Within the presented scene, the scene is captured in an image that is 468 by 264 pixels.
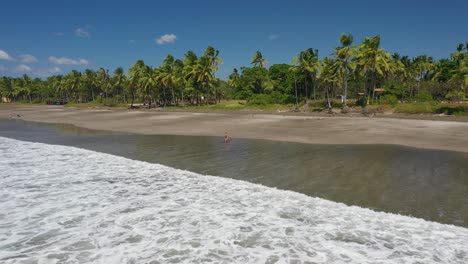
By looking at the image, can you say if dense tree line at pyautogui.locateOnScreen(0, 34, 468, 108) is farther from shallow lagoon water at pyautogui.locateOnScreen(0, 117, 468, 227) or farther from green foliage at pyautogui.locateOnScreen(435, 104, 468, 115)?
shallow lagoon water at pyautogui.locateOnScreen(0, 117, 468, 227)

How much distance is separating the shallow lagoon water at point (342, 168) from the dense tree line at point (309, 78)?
27.4 meters

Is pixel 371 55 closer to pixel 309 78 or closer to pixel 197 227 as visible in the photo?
pixel 309 78

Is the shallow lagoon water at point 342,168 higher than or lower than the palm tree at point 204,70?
lower

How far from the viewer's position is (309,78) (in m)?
61.4

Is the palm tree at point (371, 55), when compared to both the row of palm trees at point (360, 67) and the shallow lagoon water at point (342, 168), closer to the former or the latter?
the row of palm trees at point (360, 67)

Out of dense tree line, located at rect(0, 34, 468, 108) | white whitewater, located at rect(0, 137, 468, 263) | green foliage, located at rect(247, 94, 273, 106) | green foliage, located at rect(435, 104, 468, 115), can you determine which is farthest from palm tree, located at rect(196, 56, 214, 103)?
white whitewater, located at rect(0, 137, 468, 263)

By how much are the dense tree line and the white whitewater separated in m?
35.8

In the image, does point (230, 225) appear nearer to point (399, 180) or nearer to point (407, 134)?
point (399, 180)

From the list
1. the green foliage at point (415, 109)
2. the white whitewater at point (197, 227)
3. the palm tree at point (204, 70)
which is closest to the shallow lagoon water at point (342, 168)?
the white whitewater at point (197, 227)

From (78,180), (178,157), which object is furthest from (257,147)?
(78,180)

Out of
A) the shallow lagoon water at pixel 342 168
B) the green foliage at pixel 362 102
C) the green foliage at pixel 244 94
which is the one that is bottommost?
the shallow lagoon water at pixel 342 168

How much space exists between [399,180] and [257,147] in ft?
29.4

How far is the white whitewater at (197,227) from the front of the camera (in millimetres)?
6473

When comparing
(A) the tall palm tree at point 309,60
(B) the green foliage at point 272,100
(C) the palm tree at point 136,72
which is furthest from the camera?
(C) the palm tree at point 136,72
